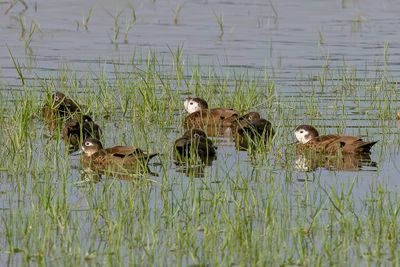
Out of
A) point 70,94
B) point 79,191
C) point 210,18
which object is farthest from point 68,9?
point 79,191

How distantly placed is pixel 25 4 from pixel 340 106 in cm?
1121

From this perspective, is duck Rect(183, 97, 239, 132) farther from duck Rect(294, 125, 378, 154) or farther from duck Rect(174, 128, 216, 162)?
duck Rect(294, 125, 378, 154)

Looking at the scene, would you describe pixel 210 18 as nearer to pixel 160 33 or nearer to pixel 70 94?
pixel 160 33

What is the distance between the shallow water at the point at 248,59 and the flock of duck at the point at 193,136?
0.69 ft

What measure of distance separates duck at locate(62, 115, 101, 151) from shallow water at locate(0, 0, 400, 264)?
0.21 metres

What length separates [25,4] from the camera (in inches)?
1013

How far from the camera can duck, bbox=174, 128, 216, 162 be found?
42.0 feet

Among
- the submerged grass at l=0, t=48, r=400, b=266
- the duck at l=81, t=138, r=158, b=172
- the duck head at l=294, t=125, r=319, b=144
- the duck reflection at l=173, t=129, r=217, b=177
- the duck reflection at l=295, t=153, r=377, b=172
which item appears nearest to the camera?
the submerged grass at l=0, t=48, r=400, b=266

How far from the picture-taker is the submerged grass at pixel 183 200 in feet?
30.5

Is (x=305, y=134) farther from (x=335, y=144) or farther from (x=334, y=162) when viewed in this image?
(x=334, y=162)

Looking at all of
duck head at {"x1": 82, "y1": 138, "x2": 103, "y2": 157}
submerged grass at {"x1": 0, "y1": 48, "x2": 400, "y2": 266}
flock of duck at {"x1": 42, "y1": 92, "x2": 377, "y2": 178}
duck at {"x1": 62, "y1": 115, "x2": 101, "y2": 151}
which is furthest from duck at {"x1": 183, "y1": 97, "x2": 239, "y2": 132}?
duck head at {"x1": 82, "y1": 138, "x2": 103, "y2": 157}

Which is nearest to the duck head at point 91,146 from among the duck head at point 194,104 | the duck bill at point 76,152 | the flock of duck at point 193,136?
the flock of duck at point 193,136

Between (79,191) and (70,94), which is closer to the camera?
(79,191)

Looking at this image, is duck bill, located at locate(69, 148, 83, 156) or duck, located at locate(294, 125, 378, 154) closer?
duck, located at locate(294, 125, 378, 154)
